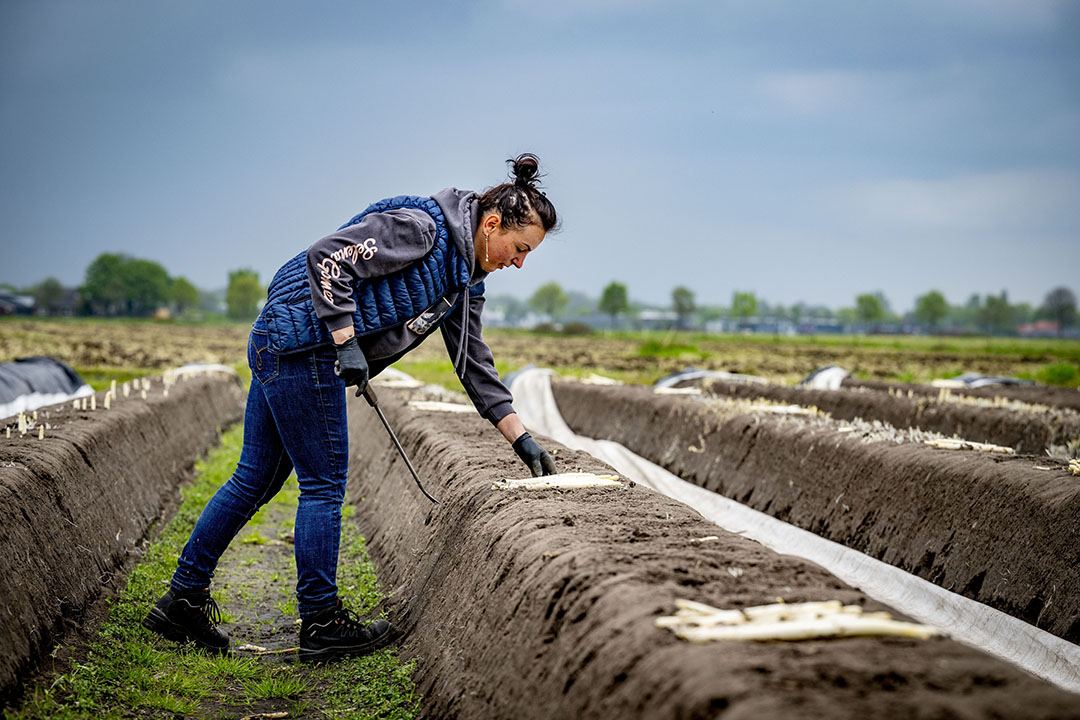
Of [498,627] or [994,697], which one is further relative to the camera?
[498,627]

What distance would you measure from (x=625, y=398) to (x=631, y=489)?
7.54 m

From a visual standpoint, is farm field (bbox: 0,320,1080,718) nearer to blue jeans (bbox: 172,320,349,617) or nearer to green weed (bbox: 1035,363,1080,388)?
blue jeans (bbox: 172,320,349,617)

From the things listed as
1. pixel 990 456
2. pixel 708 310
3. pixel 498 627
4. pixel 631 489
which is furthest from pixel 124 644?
pixel 708 310

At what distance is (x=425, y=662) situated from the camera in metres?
3.30

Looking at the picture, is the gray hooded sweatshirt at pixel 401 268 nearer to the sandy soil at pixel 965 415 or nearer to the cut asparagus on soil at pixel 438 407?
the cut asparagus on soil at pixel 438 407

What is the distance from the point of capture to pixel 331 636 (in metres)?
3.52

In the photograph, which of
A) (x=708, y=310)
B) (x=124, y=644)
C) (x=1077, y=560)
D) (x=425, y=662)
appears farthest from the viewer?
(x=708, y=310)

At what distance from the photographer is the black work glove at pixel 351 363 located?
319 centimetres

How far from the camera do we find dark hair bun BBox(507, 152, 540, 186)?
355 centimetres

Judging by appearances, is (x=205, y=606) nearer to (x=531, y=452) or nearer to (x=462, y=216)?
(x=531, y=452)

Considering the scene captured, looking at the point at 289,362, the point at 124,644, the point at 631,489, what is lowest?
the point at 124,644

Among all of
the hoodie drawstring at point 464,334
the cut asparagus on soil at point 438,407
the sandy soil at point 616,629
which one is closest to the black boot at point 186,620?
the sandy soil at point 616,629

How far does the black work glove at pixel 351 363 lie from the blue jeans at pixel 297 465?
0.62 ft

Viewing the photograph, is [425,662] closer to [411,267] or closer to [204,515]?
[204,515]
